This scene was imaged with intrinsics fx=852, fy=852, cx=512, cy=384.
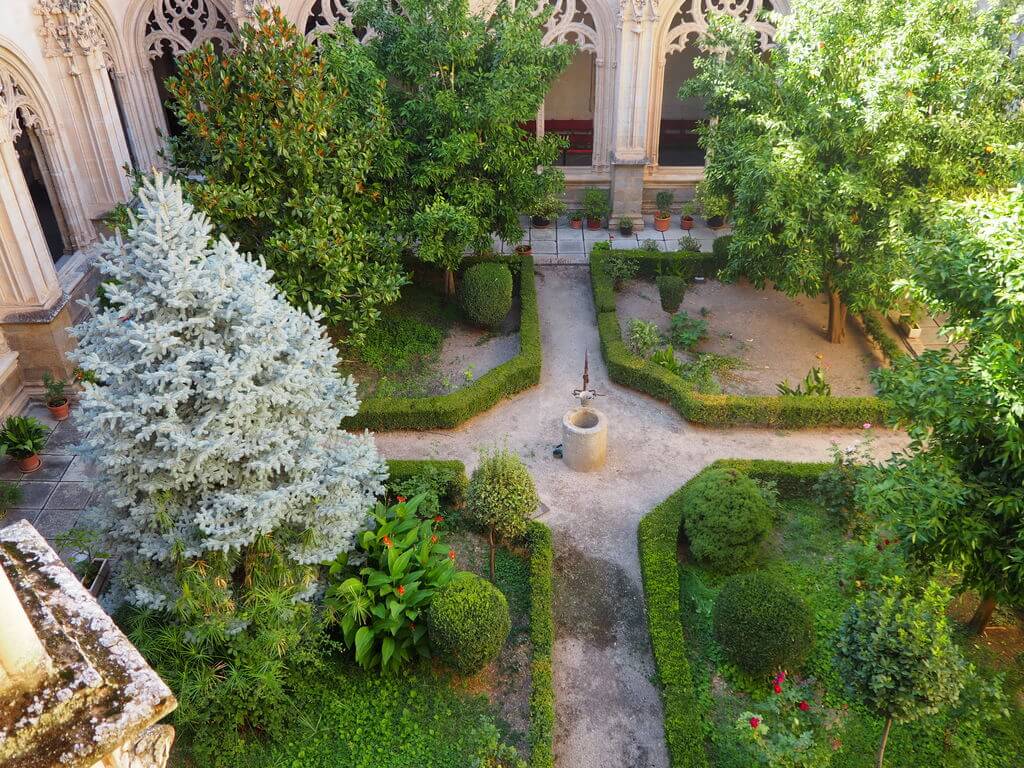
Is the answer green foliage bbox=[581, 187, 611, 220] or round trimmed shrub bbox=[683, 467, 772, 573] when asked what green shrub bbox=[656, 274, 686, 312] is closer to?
green foliage bbox=[581, 187, 611, 220]

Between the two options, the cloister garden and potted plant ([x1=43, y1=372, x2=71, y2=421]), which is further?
potted plant ([x1=43, y1=372, x2=71, y2=421])

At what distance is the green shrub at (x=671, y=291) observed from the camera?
1762cm

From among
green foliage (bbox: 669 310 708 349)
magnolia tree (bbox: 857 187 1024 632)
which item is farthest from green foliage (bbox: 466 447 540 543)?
green foliage (bbox: 669 310 708 349)

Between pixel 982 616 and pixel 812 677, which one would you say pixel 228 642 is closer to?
pixel 812 677

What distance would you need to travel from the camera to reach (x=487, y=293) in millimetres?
Result: 17234

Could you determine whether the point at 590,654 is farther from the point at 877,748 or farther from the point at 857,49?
the point at 857,49

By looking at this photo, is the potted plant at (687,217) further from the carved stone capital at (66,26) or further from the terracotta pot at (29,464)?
the terracotta pot at (29,464)

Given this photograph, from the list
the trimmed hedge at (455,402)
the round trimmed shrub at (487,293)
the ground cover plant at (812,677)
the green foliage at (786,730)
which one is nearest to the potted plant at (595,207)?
the round trimmed shrub at (487,293)

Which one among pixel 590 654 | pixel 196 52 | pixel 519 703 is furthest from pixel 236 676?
pixel 196 52

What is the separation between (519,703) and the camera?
1020 cm

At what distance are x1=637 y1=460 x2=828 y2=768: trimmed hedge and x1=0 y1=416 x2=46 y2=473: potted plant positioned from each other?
9.67m

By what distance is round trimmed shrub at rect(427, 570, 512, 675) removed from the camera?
32.2ft

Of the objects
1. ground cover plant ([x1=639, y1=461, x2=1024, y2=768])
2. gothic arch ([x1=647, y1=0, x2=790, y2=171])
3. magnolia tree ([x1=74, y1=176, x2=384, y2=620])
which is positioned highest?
gothic arch ([x1=647, y1=0, x2=790, y2=171])

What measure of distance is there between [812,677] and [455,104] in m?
10.9
